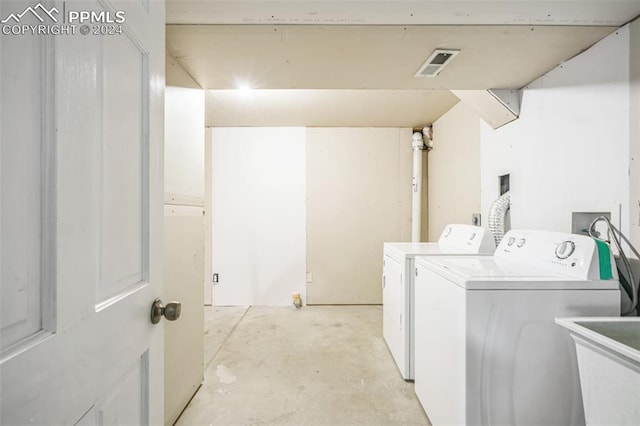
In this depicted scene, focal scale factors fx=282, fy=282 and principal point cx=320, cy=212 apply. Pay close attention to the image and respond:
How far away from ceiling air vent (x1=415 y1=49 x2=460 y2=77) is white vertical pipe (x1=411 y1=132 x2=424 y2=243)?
1782 millimetres

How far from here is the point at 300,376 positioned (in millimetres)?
1938

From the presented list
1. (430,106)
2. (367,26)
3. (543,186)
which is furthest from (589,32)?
(430,106)

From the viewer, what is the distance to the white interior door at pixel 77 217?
38cm

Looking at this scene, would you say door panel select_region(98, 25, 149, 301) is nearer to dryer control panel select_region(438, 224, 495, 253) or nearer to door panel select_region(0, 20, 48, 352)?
door panel select_region(0, 20, 48, 352)

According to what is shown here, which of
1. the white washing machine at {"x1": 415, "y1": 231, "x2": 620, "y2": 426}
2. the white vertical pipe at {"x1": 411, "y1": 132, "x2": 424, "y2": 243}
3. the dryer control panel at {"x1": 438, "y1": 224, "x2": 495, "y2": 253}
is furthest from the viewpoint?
the white vertical pipe at {"x1": 411, "y1": 132, "x2": 424, "y2": 243}

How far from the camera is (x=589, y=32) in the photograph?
1207 mm

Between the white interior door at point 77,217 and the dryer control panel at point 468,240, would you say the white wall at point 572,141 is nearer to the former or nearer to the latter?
the dryer control panel at point 468,240

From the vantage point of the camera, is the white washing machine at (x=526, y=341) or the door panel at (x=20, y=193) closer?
the door panel at (x=20, y=193)

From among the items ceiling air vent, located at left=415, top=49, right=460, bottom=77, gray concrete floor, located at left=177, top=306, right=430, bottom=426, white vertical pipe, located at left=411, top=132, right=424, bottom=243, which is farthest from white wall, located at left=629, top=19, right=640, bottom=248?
white vertical pipe, located at left=411, top=132, right=424, bottom=243

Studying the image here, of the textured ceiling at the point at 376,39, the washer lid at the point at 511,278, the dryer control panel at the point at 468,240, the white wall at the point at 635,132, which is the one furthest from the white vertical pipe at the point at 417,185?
the white wall at the point at 635,132

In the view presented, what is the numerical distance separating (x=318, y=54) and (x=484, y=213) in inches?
66.3

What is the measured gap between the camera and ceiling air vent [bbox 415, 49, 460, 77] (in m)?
1.34

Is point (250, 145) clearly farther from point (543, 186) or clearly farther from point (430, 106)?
point (543, 186)

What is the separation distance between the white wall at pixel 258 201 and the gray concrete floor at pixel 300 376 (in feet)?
2.25
